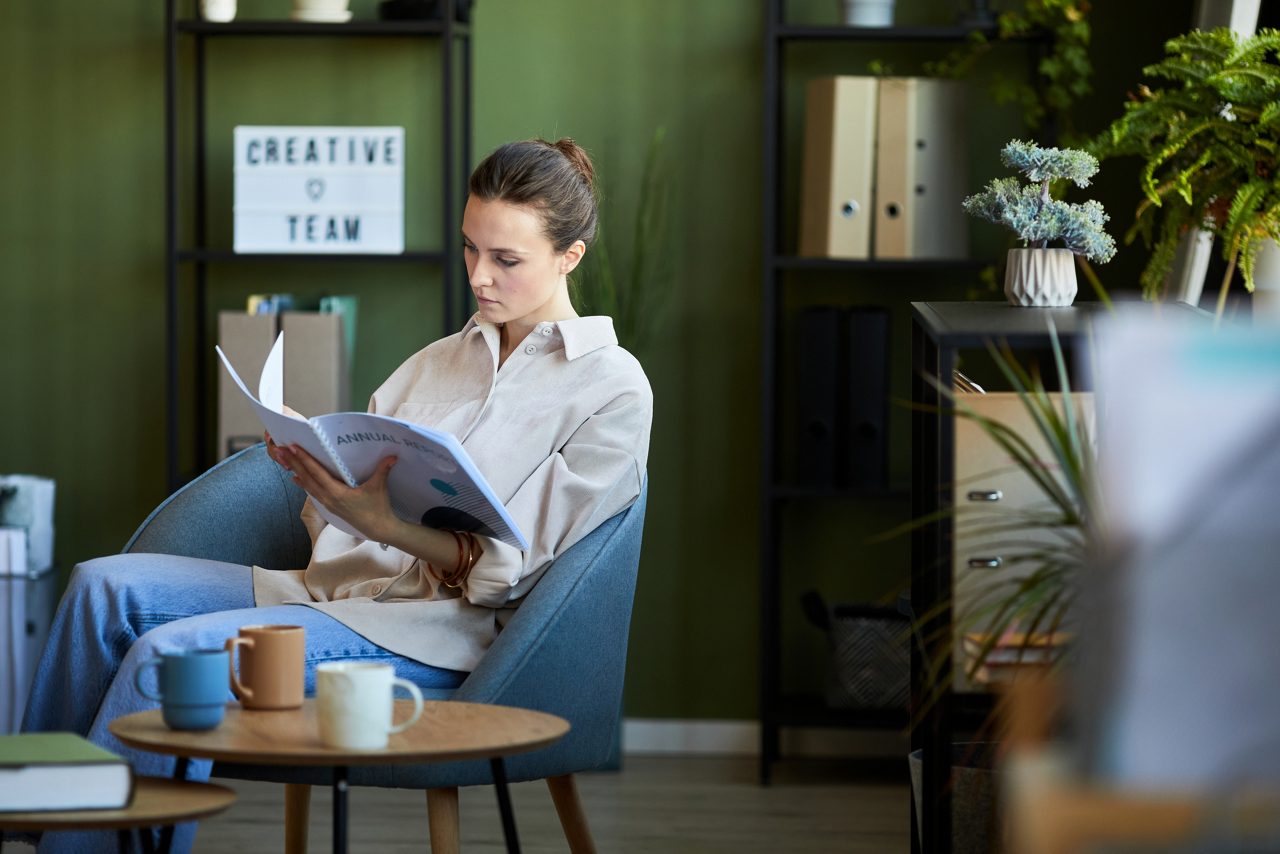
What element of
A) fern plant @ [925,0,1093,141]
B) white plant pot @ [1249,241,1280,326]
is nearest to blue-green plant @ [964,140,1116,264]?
white plant pot @ [1249,241,1280,326]

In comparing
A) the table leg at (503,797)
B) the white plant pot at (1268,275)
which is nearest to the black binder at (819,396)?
the white plant pot at (1268,275)

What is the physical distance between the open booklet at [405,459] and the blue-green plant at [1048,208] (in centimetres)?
77

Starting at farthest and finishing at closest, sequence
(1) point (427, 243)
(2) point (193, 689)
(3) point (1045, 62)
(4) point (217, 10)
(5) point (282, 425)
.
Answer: (1) point (427, 243)
(4) point (217, 10)
(3) point (1045, 62)
(5) point (282, 425)
(2) point (193, 689)

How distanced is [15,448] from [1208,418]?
139 inches

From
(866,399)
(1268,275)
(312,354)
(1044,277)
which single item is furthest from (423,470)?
(866,399)

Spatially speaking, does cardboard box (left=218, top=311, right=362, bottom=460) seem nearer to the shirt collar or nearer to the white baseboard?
the white baseboard

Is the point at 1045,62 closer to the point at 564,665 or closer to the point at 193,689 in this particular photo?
the point at 564,665

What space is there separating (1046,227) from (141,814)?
133 cm

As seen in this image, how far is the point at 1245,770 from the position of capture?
879mm

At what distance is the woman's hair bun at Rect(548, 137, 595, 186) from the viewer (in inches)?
95.7

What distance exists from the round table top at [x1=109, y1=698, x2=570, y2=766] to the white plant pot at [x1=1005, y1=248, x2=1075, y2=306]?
89cm

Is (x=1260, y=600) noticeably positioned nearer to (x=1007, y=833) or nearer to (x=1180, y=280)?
(x=1007, y=833)

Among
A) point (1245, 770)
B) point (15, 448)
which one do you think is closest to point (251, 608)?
point (1245, 770)

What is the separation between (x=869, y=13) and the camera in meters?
3.53
